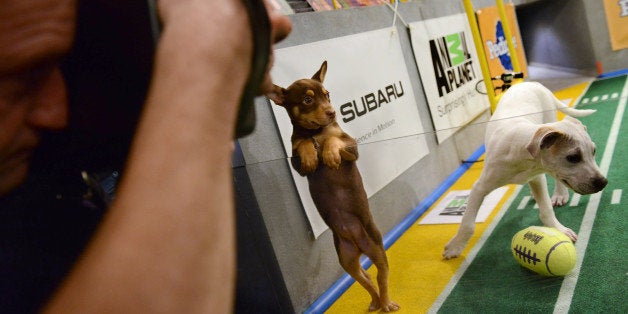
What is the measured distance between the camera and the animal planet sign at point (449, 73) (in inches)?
28.8

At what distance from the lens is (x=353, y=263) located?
0.64m

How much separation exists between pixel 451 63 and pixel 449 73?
0.04 meters

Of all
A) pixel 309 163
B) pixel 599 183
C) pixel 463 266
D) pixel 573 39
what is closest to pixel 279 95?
pixel 309 163

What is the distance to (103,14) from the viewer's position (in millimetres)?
234

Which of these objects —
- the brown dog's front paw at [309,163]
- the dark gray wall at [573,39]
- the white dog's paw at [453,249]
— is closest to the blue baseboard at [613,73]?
the dark gray wall at [573,39]

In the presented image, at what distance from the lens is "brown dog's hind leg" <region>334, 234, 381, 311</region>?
64cm

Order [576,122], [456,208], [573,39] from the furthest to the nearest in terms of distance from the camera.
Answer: [573,39], [456,208], [576,122]

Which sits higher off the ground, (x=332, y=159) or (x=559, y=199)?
(x=332, y=159)

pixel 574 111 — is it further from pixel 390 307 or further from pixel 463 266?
pixel 390 307

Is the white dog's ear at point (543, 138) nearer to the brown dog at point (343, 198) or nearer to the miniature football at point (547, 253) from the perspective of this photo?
the miniature football at point (547, 253)

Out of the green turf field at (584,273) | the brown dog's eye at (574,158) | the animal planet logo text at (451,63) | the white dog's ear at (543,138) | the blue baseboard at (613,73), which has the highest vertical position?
the animal planet logo text at (451,63)

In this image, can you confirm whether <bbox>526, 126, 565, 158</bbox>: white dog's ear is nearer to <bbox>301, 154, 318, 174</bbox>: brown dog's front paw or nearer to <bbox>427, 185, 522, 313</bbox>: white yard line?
<bbox>427, 185, 522, 313</bbox>: white yard line

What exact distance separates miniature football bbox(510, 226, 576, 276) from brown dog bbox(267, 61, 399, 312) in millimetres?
228

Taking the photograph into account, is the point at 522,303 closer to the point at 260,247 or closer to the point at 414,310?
the point at 414,310
